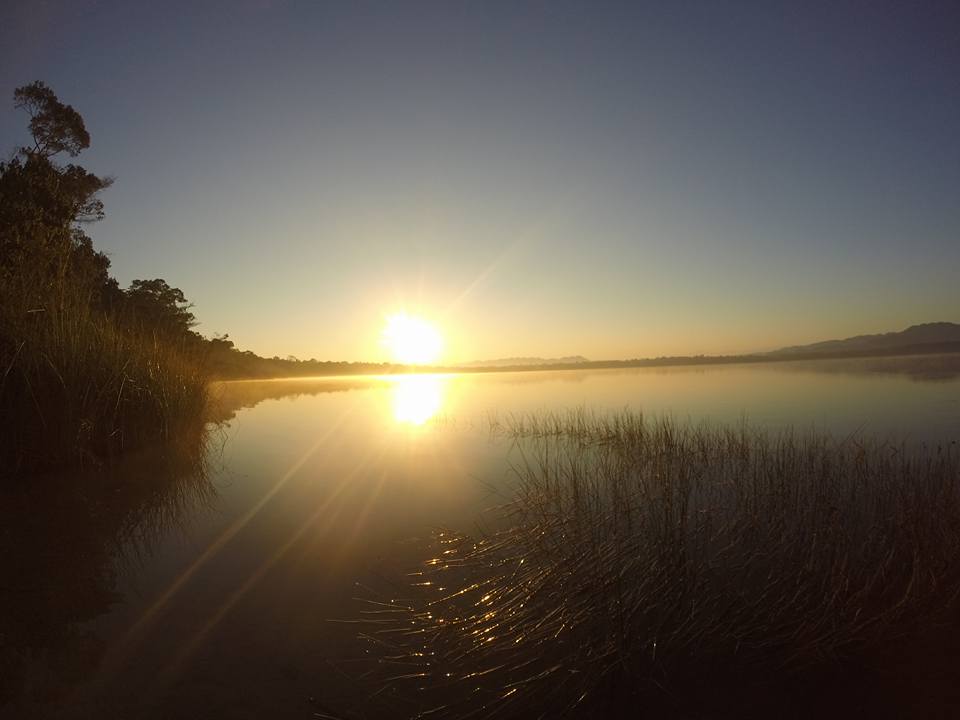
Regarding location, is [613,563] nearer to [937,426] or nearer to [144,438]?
[144,438]

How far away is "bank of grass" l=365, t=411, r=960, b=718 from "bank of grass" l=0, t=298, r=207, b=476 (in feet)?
21.8

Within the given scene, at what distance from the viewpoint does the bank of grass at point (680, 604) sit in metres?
3.12

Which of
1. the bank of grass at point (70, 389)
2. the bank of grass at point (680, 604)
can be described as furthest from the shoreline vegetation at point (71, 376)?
the bank of grass at point (680, 604)

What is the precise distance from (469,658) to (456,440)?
10891 millimetres

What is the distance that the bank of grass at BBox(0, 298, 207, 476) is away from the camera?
7.41m

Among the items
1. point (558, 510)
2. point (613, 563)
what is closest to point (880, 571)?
point (613, 563)

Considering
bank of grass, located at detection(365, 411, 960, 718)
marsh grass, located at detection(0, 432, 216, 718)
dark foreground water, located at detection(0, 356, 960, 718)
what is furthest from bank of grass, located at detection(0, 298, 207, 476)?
bank of grass, located at detection(365, 411, 960, 718)

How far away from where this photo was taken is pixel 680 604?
4.10m

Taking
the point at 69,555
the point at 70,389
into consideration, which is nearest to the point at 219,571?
the point at 69,555

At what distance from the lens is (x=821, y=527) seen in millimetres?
5637

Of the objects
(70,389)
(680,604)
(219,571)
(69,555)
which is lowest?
(680,604)

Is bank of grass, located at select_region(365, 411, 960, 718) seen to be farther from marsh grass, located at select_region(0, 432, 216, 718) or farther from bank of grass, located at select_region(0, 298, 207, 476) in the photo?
bank of grass, located at select_region(0, 298, 207, 476)

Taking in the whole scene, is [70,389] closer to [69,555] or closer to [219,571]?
[69,555]

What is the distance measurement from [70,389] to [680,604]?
911 cm
